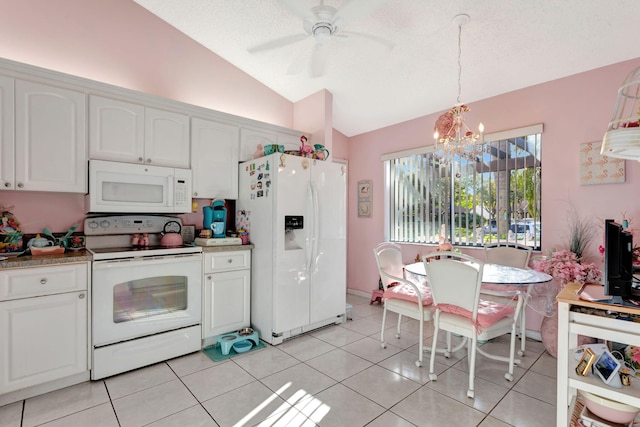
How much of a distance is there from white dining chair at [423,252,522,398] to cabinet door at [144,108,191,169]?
2419 millimetres

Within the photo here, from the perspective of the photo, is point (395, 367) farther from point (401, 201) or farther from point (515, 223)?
point (401, 201)

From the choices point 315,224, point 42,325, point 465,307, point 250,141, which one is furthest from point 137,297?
point 465,307

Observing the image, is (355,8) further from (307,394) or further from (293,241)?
(307,394)

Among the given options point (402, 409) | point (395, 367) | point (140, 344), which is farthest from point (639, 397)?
point (140, 344)

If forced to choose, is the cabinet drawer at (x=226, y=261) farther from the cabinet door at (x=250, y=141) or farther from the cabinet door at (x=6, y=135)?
the cabinet door at (x=6, y=135)

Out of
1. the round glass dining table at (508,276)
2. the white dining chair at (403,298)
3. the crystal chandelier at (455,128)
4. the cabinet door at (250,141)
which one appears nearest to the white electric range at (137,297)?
the cabinet door at (250,141)

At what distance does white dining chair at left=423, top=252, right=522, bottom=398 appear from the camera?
81.0 inches

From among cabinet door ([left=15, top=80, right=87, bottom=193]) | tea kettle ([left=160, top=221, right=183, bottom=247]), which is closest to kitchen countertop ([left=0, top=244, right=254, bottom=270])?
cabinet door ([left=15, top=80, right=87, bottom=193])

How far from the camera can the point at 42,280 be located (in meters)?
2.01

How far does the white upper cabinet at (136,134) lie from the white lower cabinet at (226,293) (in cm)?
102

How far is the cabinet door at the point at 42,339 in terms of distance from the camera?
1904mm

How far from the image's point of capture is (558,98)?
2.89 m

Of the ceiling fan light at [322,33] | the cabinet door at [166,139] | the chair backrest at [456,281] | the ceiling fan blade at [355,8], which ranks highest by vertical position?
the ceiling fan blade at [355,8]

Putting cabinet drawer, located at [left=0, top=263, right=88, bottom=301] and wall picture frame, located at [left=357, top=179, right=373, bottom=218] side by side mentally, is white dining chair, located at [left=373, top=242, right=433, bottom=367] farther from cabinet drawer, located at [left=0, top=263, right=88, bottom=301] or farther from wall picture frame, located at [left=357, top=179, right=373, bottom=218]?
cabinet drawer, located at [left=0, top=263, right=88, bottom=301]
